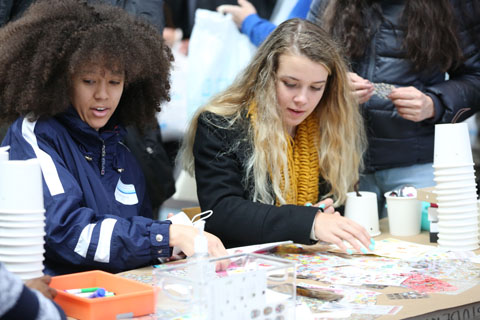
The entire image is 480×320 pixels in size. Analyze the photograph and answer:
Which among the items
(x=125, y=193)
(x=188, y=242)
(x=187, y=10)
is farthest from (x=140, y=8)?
(x=188, y=242)

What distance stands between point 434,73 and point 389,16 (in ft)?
1.00

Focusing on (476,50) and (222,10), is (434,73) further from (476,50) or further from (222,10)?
(222,10)

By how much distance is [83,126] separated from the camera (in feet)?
7.32

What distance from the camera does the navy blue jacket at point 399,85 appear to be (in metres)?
2.98

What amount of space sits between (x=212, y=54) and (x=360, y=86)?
0.92 m

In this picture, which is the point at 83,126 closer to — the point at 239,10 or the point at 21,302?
the point at 21,302

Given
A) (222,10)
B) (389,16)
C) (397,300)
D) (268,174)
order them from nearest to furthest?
(397,300) < (268,174) < (389,16) < (222,10)

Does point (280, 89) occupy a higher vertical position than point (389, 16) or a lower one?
lower

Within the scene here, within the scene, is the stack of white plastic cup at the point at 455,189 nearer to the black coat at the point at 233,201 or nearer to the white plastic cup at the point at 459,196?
the white plastic cup at the point at 459,196

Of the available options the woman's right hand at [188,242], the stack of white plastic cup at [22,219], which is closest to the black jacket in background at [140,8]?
the woman's right hand at [188,242]

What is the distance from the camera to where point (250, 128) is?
2.58m

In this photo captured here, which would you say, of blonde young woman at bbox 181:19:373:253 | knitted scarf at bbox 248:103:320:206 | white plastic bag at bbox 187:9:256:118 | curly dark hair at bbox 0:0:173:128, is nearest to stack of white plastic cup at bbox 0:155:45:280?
curly dark hair at bbox 0:0:173:128

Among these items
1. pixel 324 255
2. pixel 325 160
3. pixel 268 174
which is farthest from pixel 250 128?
pixel 324 255

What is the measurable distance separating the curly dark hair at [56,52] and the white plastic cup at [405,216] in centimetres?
102
